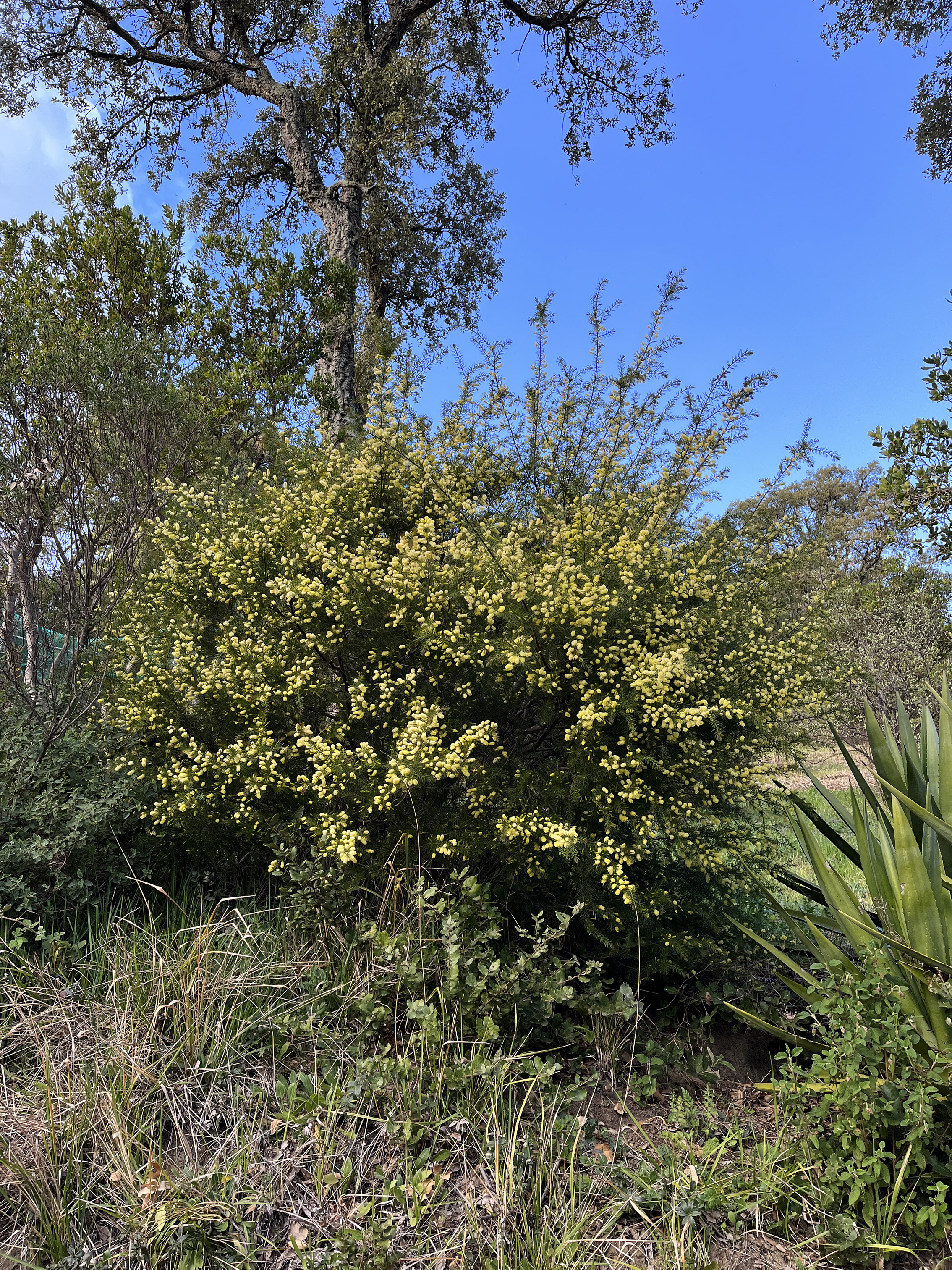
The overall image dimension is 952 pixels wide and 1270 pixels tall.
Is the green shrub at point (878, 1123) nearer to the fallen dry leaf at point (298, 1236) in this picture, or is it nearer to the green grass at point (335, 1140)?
the green grass at point (335, 1140)

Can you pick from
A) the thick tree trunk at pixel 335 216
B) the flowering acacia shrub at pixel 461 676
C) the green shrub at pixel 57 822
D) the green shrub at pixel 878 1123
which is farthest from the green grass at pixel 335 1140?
the thick tree trunk at pixel 335 216

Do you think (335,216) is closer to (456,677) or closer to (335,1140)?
(456,677)

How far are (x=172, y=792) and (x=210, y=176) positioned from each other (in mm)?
11434

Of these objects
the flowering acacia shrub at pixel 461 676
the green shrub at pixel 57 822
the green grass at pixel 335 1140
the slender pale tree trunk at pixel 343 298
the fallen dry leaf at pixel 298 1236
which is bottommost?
the fallen dry leaf at pixel 298 1236

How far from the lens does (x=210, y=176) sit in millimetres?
12062

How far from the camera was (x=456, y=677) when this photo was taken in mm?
4000

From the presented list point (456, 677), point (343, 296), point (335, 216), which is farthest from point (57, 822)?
point (335, 216)

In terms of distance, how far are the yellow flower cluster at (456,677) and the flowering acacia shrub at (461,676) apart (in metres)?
0.02

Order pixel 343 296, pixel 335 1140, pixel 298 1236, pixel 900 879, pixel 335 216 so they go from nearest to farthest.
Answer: pixel 298 1236, pixel 335 1140, pixel 900 879, pixel 343 296, pixel 335 216

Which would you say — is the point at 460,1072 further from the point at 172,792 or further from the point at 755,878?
the point at 172,792

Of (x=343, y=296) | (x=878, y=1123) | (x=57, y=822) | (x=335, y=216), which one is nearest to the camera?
(x=878, y=1123)

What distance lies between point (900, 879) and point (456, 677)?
2.15 m

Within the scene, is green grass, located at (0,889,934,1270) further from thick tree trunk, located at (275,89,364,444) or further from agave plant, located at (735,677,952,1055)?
thick tree trunk, located at (275,89,364,444)

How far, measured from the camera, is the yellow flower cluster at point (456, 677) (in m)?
3.54
